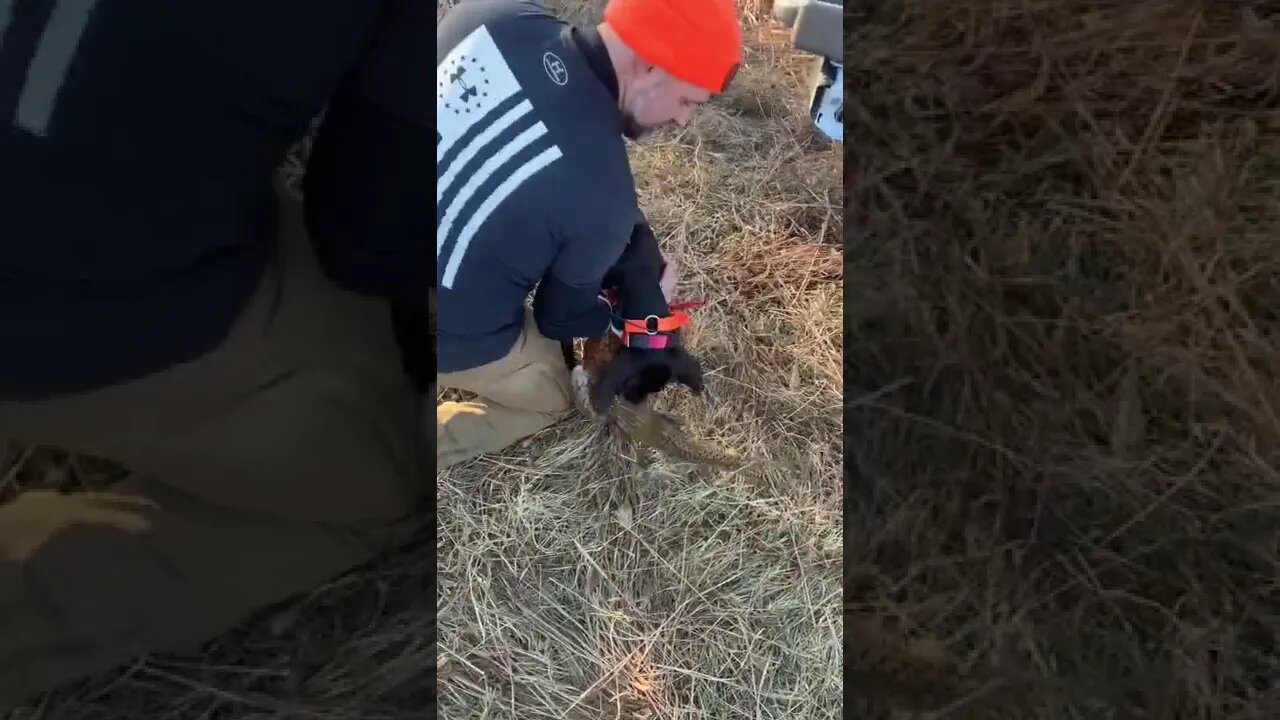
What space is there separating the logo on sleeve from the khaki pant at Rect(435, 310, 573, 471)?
186 mm

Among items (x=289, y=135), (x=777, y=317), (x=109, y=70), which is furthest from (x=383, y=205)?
(x=777, y=317)

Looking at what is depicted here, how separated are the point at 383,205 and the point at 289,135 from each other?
0.31 feet

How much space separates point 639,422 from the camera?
847 millimetres

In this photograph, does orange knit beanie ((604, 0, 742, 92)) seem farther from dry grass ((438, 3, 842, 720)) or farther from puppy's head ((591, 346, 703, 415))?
puppy's head ((591, 346, 703, 415))

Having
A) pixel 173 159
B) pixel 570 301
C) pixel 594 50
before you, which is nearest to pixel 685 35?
pixel 594 50

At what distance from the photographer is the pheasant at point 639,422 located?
0.84m

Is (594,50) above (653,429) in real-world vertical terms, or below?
above

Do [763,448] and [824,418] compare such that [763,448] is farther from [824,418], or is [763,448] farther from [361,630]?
[361,630]

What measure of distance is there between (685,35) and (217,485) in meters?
0.51

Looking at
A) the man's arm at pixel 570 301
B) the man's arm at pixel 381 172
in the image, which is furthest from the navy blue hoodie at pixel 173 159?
the man's arm at pixel 570 301

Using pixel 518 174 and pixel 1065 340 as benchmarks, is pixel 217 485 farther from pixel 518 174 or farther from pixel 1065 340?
pixel 1065 340

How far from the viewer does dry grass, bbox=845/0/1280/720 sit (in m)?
0.86

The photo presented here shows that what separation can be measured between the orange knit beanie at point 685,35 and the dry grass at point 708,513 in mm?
26

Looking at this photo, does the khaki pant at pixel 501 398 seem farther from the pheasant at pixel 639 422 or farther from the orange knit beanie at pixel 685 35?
the orange knit beanie at pixel 685 35
